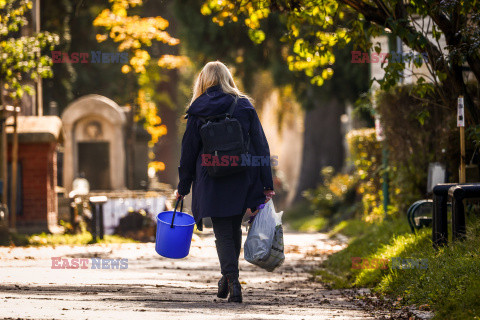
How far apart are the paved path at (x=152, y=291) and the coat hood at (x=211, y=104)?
5.13ft

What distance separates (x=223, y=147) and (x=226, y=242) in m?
0.80

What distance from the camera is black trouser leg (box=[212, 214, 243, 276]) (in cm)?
682

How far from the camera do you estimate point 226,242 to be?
6867 millimetres

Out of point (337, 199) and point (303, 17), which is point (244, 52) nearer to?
point (337, 199)

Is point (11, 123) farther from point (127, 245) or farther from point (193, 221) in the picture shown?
point (193, 221)

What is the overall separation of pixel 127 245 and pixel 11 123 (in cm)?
393

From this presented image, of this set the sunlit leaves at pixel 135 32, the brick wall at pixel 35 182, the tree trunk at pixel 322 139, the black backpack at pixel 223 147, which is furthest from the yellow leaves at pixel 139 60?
the black backpack at pixel 223 147

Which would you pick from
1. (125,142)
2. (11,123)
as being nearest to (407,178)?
(11,123)

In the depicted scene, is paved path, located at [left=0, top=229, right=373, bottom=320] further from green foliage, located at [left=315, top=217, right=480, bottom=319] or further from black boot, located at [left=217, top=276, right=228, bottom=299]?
green foliage, located at [left=315, top=217, right=480, bottom=319]

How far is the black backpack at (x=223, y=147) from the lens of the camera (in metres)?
6.68

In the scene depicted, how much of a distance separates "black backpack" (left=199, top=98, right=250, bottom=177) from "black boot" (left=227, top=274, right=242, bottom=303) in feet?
2.78

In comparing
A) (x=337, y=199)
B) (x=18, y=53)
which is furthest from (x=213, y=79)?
(x=337, y=199)

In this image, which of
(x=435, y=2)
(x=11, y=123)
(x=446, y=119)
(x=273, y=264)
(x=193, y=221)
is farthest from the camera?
(x=11, y=123)

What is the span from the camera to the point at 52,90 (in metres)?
26.2
